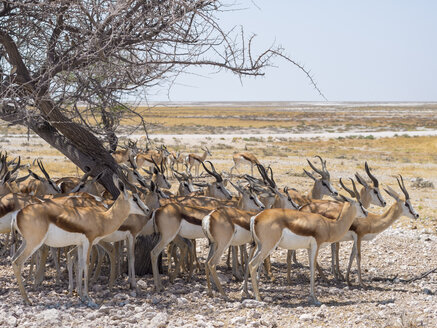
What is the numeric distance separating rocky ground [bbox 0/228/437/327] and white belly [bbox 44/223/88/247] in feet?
2.37

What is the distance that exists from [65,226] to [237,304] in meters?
2.28

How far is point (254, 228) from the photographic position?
25.0ft

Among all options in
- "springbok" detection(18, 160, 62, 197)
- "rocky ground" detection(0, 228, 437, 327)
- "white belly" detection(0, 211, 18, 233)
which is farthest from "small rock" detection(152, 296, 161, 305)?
"springbok" detection(18, 160, 62, 197)

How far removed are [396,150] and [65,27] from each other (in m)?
29.7

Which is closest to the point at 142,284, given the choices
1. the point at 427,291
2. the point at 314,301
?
the point at 314,301

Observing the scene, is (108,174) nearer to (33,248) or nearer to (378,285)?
(33,248)

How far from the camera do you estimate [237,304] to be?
286 inches

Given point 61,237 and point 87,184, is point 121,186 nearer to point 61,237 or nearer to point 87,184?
point 61,237

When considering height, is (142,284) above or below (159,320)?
below

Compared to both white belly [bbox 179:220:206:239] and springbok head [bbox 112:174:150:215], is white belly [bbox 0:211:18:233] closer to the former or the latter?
springbok head [bbox 112:174:150:215]

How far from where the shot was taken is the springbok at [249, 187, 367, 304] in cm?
757

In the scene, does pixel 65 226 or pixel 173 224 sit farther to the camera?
pixel 173 224

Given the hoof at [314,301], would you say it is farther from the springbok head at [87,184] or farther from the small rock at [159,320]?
the springbok head at [87,184]

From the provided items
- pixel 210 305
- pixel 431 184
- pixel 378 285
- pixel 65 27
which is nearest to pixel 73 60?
pixel 65 27
